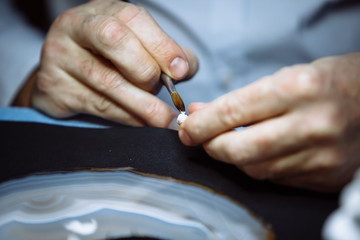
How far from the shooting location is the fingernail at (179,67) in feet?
1.86

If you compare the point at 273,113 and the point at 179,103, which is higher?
the point at 179,103

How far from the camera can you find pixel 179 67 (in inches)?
22.4

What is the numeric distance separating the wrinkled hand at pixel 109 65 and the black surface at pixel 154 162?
0.09 meters

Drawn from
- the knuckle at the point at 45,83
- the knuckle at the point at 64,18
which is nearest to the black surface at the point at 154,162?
the knuckle at the point at 45,83

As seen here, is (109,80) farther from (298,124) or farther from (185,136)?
(298,124)

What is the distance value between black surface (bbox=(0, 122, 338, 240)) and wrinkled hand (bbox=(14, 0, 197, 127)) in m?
0.09

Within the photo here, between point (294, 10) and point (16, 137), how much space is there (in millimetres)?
702

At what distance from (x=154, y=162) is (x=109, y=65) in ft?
0.88

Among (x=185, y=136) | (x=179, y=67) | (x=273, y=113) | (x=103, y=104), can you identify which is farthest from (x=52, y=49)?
(x=273, y=113)

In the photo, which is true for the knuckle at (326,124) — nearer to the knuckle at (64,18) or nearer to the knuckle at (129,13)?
the knuckle at (129,13)

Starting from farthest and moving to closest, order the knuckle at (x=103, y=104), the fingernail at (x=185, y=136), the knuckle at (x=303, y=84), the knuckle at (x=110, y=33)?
1. the knuckle at (x=103, y=104)
2. the knuckle at (x=110, y=33)
3. the fingernail at (x=185, y=136)
4. the knuckle at (x=303, y=84)

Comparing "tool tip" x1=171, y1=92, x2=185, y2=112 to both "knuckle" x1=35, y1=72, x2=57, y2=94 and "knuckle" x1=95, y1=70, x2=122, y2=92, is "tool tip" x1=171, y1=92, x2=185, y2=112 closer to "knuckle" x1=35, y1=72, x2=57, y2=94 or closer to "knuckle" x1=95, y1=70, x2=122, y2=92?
"knuckle" x1=95, y1=70, x2=122, y2=92

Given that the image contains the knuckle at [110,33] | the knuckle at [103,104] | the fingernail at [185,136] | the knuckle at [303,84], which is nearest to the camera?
the knuckle at [303,84]

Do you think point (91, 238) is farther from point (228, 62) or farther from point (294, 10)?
point (294, 10)
